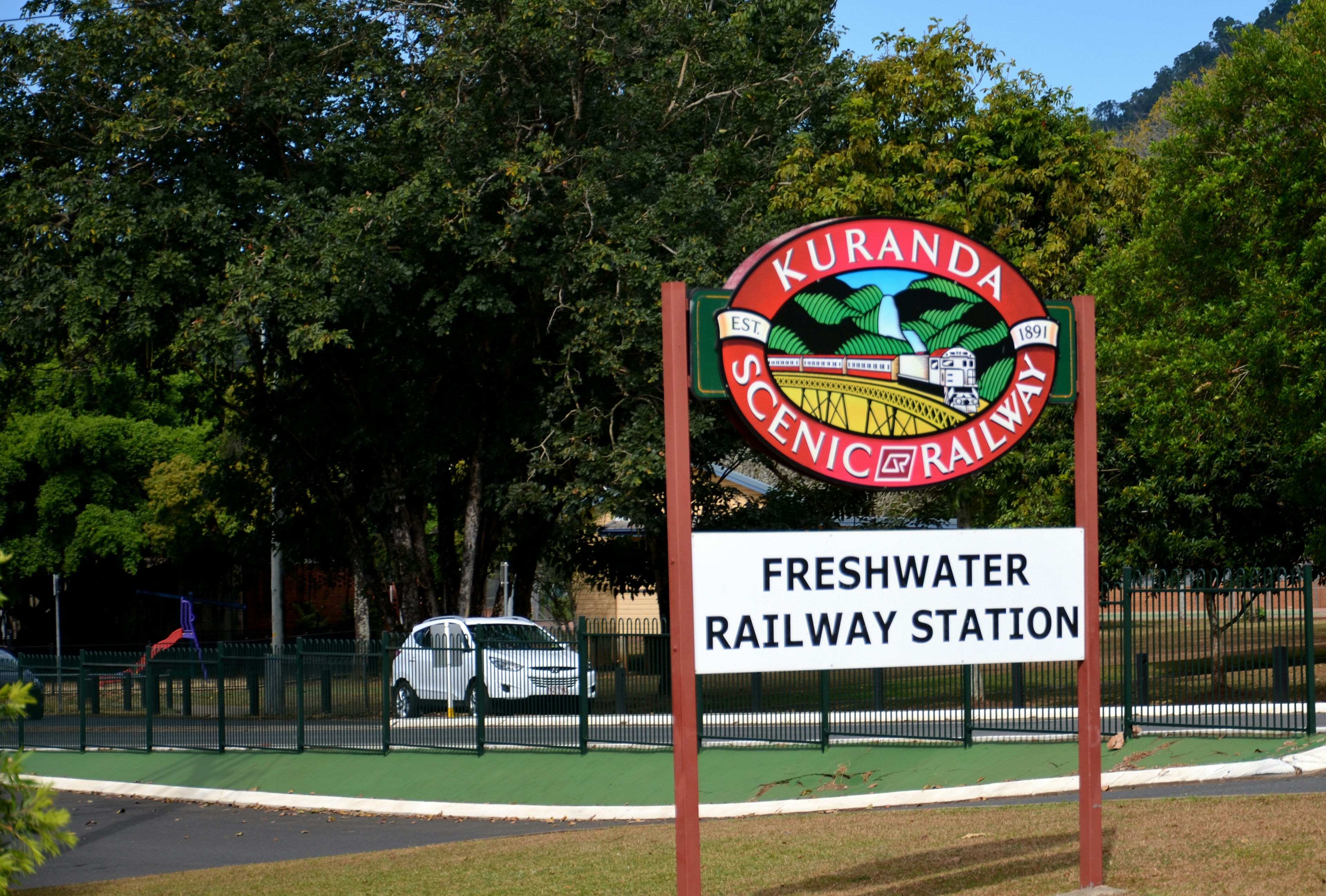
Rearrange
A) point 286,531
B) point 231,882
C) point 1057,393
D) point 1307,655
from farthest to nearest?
1. point 286,531
2. point 1307,655
3. point 231,882
4. point 1057,393

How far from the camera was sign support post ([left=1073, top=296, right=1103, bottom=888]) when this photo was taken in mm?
8391

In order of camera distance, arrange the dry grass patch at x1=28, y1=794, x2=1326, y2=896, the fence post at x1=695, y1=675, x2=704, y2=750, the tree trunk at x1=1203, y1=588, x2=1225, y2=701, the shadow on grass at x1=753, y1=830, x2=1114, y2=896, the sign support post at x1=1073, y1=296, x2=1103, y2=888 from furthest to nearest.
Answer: the fence post at x1=695, y1=675, x2=704, y2=750 → the tree trunk at x1=1203, y1=588, x2=1225, y2=701 → the shadow on grass at x1=753, y1=830, x2=1114, y2=896 → the dry grass patch at x1=28, y1=794, x2=1326, y2=896 → the sign support post at x1=1073, y1=296, x2=1103, y2=888

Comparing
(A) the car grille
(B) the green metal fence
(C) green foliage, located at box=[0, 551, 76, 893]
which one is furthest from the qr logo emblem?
(A) the car grille

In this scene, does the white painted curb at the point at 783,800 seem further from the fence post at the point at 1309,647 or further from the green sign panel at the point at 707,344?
the green sign panel at the point at 707,344

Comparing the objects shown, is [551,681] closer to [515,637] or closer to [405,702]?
[405,702]

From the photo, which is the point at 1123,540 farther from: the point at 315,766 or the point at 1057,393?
the point at 1057,393

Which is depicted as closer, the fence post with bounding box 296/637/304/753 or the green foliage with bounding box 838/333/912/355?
the green foliage with bounding box 838/333/912/355

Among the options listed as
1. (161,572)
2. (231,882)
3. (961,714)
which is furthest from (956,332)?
(161,572)

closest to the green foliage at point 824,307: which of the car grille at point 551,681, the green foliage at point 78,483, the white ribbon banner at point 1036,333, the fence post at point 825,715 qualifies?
the white ribbon banner at point 1036,333

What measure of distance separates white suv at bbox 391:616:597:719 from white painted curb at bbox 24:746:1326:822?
2.13 meters

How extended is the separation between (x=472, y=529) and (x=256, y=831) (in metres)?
11.2

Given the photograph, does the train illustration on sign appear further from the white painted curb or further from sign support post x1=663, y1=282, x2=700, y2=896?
the white painted curb

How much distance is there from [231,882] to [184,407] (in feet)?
94.8

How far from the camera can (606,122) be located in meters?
24.6
